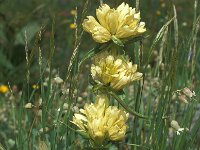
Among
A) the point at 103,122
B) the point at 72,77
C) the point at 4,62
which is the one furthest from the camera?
the point at 4,62

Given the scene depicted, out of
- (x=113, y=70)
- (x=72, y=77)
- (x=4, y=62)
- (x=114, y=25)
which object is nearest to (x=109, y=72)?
(x=113, y=70)

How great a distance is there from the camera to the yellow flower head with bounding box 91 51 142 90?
1510 mm

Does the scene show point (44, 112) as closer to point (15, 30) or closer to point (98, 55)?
point (98, 55)

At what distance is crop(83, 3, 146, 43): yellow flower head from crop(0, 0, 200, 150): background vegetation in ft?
0.26

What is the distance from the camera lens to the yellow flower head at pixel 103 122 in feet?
4.87

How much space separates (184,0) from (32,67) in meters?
3.00

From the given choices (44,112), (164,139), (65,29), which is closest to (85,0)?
(44,112)

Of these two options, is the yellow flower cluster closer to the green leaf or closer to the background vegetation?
the background vegetation

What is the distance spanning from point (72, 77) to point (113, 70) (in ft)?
1.86

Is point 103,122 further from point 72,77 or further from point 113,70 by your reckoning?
point 72,77

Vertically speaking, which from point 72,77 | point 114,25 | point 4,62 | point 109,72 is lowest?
point 4,62

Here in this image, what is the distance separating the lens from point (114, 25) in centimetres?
152

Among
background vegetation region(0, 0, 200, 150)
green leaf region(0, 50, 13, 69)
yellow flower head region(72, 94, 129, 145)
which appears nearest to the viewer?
yellow flower head region(72, 94, 129, 145)

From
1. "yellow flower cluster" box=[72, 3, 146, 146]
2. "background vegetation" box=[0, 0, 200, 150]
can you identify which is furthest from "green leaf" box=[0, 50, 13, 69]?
"yellow flower cluster" box=[72, 3, 146, 146]
